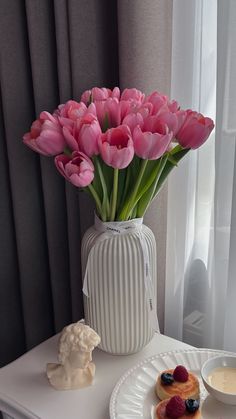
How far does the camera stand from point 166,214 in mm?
1137

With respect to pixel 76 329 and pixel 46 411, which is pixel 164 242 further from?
pixel 46 411

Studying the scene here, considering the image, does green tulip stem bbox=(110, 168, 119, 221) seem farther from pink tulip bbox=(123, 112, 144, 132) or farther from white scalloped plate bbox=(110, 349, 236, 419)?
white scalloped plate bbox=(110, 349, 236, 419)

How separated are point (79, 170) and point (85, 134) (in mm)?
60

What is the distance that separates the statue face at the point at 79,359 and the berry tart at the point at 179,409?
0.52ft

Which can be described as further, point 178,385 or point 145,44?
point 145,44

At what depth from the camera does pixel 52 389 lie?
934mm

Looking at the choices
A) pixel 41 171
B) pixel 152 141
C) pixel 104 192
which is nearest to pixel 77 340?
pixel 104 192

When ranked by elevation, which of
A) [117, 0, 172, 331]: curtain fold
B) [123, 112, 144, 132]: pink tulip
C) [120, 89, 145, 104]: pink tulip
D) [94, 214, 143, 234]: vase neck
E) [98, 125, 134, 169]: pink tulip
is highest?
[117, 0, 172, 331]: curtain fold

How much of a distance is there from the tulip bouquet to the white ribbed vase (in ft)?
0.18

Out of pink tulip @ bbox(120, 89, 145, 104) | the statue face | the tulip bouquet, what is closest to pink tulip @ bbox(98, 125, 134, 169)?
the tulip bouquet

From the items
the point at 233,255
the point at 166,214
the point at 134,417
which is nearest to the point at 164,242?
the point at 166,214

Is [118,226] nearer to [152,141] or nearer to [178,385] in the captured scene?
[152,141]

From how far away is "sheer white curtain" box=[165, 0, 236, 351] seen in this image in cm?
99

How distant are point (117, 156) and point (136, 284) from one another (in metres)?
0.26
